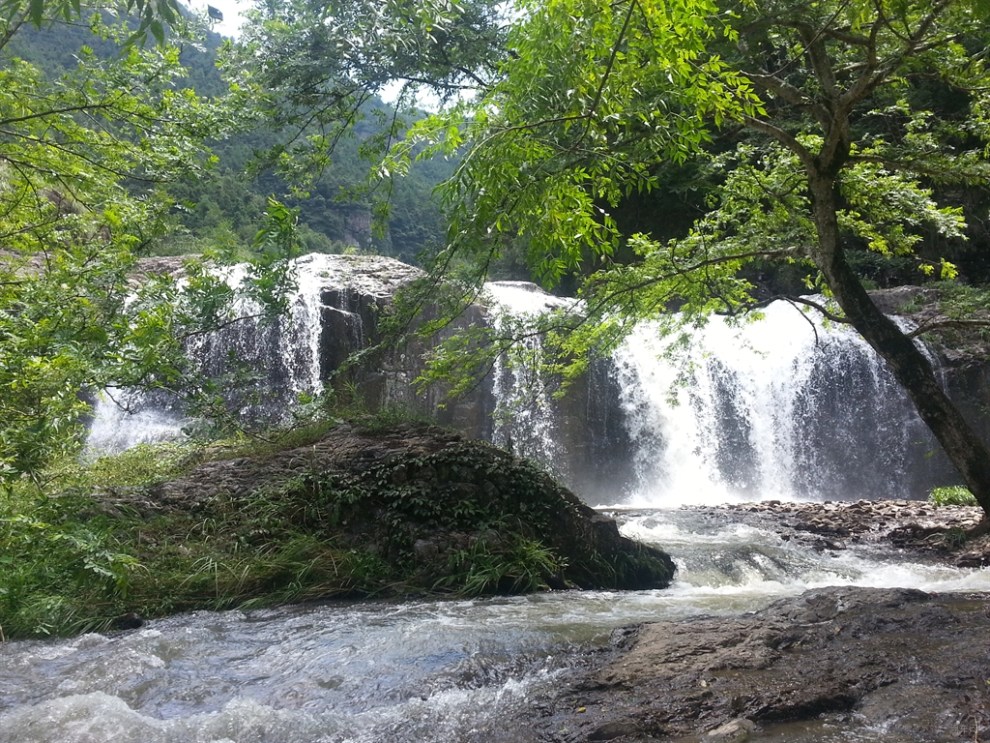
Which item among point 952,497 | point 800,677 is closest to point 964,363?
point 952,497

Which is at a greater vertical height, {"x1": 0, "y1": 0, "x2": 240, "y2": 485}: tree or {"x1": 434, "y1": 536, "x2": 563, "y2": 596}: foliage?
{"x1": 0, "y1": 0, "x2": 240, "y2": 485}: tree

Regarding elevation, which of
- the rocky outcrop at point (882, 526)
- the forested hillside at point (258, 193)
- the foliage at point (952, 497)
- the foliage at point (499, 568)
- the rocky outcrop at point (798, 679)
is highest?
the forested hillside at point (258, 193)

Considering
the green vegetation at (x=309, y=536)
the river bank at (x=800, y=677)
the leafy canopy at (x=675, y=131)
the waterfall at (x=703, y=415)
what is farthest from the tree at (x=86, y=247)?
the waterfall at (x=703, y=415)

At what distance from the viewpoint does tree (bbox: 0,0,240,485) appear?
434 centimetres

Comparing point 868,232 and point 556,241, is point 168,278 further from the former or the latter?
point 868,232

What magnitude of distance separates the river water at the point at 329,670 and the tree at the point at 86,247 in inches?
50.2

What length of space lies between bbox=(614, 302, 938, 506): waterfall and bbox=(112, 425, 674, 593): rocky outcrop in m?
9.61

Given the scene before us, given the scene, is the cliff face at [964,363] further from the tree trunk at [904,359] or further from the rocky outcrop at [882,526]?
the tree trunk at [904,359]

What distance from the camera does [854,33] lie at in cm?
721

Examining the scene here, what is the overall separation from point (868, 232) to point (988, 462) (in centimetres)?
300

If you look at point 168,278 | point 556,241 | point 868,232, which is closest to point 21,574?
point 168,278

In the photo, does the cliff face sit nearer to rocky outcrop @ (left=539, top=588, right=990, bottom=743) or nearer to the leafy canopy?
the leafy canopy

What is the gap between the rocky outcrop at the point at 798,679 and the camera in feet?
8.80

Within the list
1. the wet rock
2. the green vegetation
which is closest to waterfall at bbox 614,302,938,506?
the green vegetation
